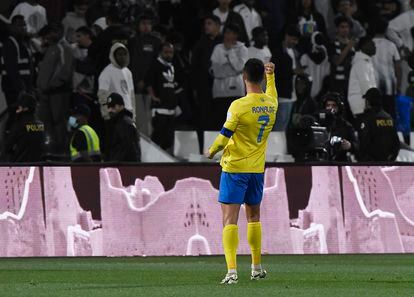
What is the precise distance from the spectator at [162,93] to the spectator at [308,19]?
294 centimetres

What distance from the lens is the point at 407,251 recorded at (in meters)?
20.3

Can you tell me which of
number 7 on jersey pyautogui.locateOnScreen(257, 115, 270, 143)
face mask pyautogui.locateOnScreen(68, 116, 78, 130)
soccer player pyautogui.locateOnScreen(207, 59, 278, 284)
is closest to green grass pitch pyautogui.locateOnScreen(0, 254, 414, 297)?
soccer player pyautogui.locateOnScreen(207, 59, 278, 284)

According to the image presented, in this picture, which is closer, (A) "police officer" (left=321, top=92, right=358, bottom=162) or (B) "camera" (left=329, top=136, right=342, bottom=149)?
(B) "camera" (left=329, top=136, right=342, bottom=149)

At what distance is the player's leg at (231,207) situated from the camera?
14.8 m

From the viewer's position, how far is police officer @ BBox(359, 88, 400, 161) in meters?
23.2

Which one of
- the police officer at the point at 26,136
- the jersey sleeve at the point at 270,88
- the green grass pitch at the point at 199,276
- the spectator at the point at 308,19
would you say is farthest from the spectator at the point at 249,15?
the jersey sleeve at the point at 270,88

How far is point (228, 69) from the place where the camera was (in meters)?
24.7

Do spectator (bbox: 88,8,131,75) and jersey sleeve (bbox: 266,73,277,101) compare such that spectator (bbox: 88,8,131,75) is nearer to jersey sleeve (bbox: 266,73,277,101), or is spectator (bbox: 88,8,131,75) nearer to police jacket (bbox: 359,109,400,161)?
police jacket (bbox: 359,109,400,161)

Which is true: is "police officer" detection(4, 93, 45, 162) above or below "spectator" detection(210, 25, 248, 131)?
below

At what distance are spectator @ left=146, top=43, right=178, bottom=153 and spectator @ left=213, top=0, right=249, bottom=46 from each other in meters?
1.16

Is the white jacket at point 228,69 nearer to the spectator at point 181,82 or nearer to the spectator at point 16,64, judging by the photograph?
the spectator at point 181,82

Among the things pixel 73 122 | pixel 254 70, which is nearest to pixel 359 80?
pixel 73 122

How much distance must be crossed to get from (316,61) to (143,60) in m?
3.38

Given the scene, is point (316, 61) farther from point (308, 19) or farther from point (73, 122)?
point (73, 122)
